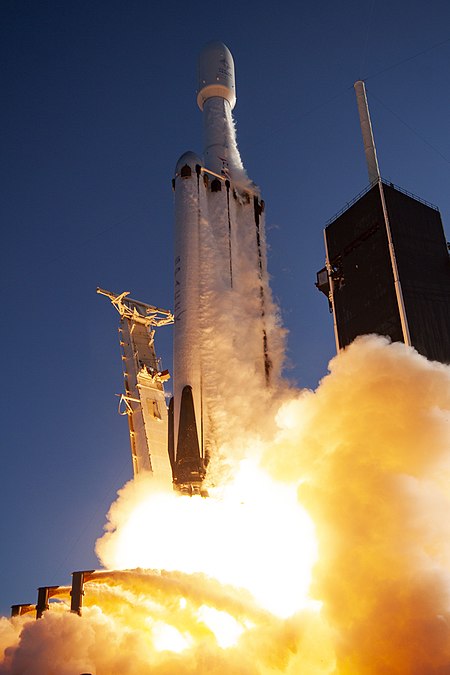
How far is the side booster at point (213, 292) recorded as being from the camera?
15.8 metres

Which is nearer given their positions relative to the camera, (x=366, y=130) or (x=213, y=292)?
(x=213, y=292)

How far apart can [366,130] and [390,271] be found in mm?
8661

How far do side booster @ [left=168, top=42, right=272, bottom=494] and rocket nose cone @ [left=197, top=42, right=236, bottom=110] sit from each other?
50mm

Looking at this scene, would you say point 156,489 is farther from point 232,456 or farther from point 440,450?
point 440,450

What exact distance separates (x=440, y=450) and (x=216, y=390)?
5.62 metres

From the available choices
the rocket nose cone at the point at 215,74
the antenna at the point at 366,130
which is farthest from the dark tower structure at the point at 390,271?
the rocket nose cone at the point at 215,74

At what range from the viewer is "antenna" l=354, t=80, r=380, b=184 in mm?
27875

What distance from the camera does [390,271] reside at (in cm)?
2361

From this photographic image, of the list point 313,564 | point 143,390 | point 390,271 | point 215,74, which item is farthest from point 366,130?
point 313,564

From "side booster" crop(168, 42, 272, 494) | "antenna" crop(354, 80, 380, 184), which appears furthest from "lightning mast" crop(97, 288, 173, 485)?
"antenna" crop(354, 80, 380, 184)

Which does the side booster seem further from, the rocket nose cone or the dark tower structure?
the dark tower structure

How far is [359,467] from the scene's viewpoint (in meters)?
12.3

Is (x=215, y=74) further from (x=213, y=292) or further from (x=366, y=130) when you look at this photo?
(x=366, y=130)

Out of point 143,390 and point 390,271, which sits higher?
point 390,271
